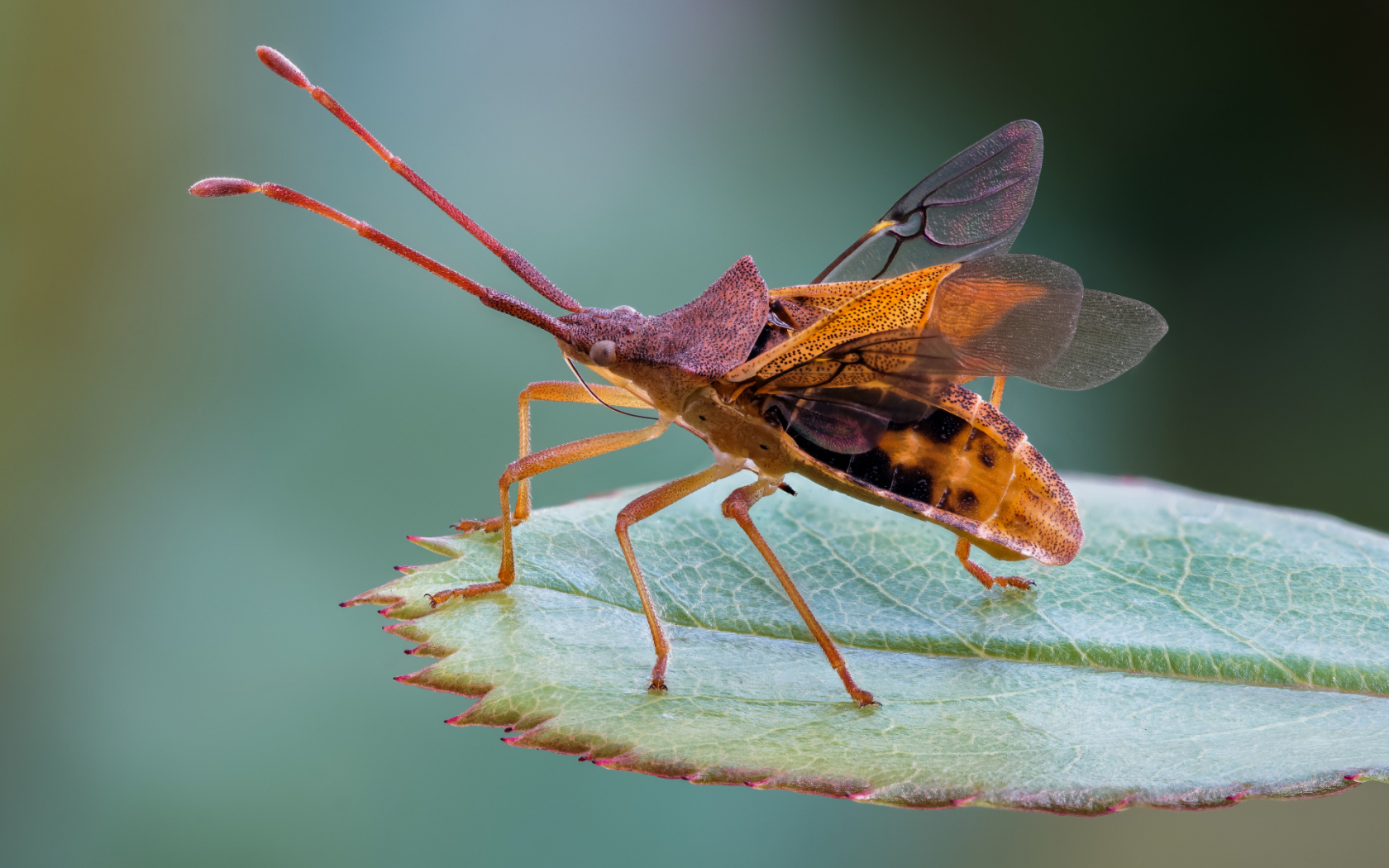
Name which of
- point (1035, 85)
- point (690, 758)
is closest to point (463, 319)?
point (690, 758)

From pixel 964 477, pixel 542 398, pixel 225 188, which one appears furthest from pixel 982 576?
pixel 225 188

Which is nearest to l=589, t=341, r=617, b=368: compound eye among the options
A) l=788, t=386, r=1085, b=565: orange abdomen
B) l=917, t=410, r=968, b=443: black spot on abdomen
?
l=788, t=386, r=1085, b=565: orange abdomen

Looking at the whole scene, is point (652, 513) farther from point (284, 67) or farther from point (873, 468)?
point (284, 67)

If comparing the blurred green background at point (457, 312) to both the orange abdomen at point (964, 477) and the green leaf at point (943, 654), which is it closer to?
the green leaf at point (943, 654)

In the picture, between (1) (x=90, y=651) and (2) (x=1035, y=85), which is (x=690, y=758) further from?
(2) (x=1035, y=85)

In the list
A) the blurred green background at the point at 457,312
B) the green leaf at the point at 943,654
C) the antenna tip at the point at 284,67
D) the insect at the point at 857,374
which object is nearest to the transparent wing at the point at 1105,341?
the insect at the point at 857,374

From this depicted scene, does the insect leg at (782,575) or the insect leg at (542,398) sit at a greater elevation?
the insect leg at (542,398)

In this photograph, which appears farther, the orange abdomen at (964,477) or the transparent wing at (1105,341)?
the transparent wing at (1105,341)
